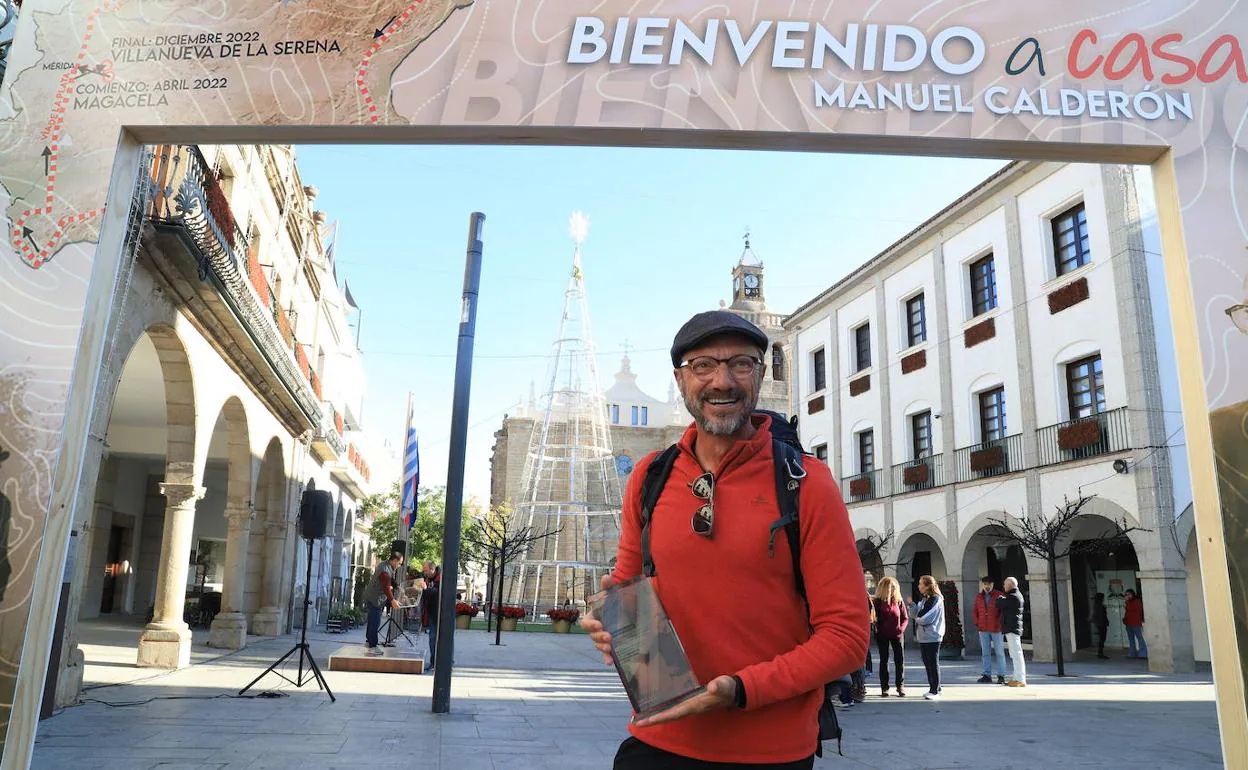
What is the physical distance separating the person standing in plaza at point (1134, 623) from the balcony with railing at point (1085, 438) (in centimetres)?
321

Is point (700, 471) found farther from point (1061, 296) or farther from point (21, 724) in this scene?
point (1061, 296)

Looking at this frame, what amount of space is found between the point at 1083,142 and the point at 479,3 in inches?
130

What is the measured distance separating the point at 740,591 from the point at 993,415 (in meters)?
22.0

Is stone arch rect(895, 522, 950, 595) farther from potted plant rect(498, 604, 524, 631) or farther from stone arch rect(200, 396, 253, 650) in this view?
stone arch rect(200, 396, 253, 650)

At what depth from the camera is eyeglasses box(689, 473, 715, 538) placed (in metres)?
2.29

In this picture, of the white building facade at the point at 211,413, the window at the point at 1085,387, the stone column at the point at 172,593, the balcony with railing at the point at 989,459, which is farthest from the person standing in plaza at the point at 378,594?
the window at the point at 1085,387

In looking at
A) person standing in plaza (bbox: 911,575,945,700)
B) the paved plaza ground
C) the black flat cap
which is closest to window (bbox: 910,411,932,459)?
the paved plaza ground

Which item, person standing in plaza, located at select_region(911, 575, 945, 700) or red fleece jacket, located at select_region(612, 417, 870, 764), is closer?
red fleece jacket, located at select_region(612, 417, 870, 764)

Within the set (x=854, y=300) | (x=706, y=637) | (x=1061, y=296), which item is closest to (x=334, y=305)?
(x=854, y=300)

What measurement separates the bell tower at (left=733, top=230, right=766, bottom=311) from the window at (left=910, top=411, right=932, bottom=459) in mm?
30618

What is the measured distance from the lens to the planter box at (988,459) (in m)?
21.5

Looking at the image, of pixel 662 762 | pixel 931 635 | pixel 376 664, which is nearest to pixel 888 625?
pixel 931 635

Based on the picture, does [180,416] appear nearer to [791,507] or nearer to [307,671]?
[307,671]

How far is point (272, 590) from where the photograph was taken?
1994 centimetres
